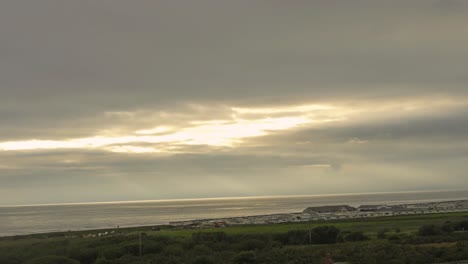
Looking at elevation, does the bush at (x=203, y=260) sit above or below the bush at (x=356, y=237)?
above

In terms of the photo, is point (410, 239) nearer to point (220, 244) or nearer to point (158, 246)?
point (220, 244)

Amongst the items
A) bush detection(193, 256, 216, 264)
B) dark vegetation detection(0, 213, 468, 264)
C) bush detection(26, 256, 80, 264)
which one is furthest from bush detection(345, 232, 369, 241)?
bush detection(26, 256, 80, 264)

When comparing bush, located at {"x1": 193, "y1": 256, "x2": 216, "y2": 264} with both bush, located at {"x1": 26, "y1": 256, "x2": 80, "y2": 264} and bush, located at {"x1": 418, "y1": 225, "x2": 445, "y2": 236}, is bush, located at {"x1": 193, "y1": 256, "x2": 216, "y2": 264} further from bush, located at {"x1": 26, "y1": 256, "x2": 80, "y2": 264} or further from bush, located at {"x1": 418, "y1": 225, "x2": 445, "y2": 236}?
bush, located at {"x1": 418, "y1": 225, "x2": 445, "y2": 236}

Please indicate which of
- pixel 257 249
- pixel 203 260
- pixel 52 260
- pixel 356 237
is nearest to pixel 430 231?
pixel 356 237

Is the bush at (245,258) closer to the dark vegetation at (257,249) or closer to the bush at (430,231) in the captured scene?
the dark vegetation at (257,249)

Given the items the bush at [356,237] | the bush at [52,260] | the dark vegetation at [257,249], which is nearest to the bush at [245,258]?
the dark vegetation at [257,249]

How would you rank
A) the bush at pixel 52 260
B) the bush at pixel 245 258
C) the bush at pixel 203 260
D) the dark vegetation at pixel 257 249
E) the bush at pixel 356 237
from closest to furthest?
the dark vegetation at pixel 257 249, the bush at pixel 203 260, the bush at pixel 245 258, the bush at pixel 52 260, the bush at pixel 356 237

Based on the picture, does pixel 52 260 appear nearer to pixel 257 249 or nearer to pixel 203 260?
pixel 203 260

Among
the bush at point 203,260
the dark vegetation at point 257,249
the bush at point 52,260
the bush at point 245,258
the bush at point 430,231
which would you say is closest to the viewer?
the dark vegetation at point 257,249

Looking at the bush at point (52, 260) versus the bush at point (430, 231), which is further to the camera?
the bush at point (430, 231)

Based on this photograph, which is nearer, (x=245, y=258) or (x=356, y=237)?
Result: (x=245, y=258)

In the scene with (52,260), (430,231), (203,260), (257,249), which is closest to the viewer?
(203,260)

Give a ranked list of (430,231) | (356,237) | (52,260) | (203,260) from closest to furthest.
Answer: (203,260), (52,260), (430,231), (356,237)

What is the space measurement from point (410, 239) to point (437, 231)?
605 centimetres
